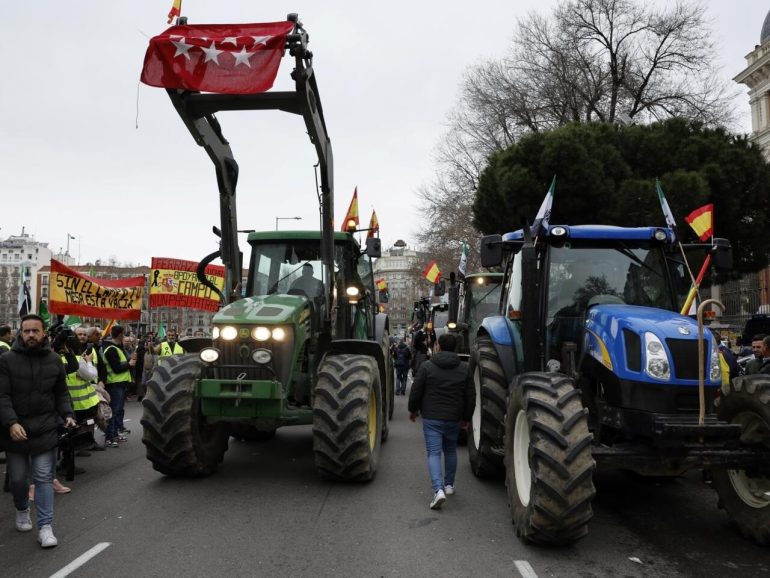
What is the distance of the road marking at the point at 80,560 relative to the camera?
14.7 feet

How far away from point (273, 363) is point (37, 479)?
236cm

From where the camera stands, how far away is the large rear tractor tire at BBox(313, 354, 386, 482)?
21.4 ft

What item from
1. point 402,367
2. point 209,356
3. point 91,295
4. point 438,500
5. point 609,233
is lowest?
point 402,367

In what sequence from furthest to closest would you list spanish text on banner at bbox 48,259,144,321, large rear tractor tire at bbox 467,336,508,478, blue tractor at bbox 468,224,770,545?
spanish text on banner at bbox 48,259,144,321
large rear tractor tire at bbox 467,336,508,478
blue tractor at bbox 468,224,770,545

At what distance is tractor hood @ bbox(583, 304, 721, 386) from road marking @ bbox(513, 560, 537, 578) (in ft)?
5.32

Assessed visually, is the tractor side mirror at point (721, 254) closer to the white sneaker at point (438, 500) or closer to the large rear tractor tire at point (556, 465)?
the large rear tractor tire at point (556, 465)

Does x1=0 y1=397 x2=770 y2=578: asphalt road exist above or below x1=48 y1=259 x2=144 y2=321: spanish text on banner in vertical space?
below

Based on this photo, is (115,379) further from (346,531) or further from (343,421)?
(346,531)

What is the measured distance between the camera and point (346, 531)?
18.0 ft

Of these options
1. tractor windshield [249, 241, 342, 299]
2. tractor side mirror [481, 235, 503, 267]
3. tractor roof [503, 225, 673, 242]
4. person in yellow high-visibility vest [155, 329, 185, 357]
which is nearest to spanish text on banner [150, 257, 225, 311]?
person in yellow high-visibility vest [155, 329, 185, 357]

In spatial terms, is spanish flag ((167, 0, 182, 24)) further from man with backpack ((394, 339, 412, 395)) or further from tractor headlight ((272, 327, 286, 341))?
man with backpack ((394, 339, 412, 395))

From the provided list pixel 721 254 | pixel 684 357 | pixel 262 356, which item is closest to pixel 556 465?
pixel 684 357

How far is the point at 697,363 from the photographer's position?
16.5 feet

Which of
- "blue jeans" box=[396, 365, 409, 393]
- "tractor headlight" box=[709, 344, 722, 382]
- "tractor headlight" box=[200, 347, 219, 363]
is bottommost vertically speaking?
"blue jeans" box=[396, 365, 409, 393]
